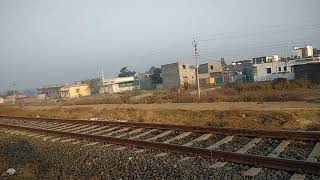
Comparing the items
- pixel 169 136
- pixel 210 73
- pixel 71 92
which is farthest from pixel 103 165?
pixel 71 92

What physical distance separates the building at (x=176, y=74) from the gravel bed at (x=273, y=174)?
2415 inches

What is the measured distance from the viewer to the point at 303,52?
3105 inches

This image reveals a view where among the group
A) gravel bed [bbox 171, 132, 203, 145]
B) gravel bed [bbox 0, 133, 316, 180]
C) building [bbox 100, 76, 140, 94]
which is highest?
building [bbox 100, 76, 140, 94]

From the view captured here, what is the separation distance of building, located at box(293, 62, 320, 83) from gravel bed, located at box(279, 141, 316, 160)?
32449mm

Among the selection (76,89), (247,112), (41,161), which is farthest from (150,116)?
(76,89)

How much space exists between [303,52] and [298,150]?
76830 mm

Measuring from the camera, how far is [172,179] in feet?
23.4

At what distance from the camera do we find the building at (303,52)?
254 feet

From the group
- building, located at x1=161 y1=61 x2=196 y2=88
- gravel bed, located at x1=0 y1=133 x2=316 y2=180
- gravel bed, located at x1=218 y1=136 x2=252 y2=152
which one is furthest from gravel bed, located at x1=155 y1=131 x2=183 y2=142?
building, located at x1=161 y1=61 x2=196 y2=88

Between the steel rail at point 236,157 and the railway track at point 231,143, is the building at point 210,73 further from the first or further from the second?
the steel rail at point 236,157

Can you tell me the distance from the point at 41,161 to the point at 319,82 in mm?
34571

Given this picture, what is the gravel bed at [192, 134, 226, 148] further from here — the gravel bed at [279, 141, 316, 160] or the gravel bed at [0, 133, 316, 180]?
the gravel bed at [279, 141, 316, 160]

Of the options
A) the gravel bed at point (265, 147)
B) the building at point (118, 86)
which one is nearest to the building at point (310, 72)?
the gravel bed at point (265, 147)

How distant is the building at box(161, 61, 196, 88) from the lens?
69500 mm
